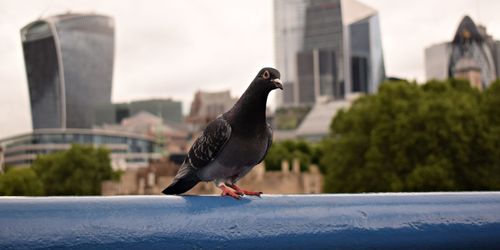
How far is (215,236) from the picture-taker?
86.2 inches

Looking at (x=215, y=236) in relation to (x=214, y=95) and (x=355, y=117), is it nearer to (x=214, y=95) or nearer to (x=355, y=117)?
(x=355, y=117)

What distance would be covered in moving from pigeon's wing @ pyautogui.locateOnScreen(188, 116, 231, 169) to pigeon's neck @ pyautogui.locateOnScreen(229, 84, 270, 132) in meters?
0.07

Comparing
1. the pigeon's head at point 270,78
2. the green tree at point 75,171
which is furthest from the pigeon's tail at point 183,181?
the green tree at point 75,171

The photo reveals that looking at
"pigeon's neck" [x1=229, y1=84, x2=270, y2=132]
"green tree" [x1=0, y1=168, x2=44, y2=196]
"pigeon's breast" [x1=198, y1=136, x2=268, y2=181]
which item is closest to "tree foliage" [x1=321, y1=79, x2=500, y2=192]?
"green tree" [x1=0, y1=168, x2=44, y2=196]

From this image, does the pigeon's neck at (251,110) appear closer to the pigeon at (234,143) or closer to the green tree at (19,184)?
the pigeon at (234,143)

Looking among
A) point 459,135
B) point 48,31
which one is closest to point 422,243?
point 459,135

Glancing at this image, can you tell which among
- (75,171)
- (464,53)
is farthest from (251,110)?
(464,53)

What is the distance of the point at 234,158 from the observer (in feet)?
11.8

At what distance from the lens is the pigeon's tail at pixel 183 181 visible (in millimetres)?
3471

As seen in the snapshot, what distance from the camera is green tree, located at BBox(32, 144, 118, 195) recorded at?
2537 inches

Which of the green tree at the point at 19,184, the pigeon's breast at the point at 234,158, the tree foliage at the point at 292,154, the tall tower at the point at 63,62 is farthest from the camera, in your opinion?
the tall tower at the point at 63,62

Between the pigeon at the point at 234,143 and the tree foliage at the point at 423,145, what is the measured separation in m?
28.9

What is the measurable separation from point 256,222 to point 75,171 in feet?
216

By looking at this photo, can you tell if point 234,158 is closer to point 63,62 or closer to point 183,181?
point 183,181
